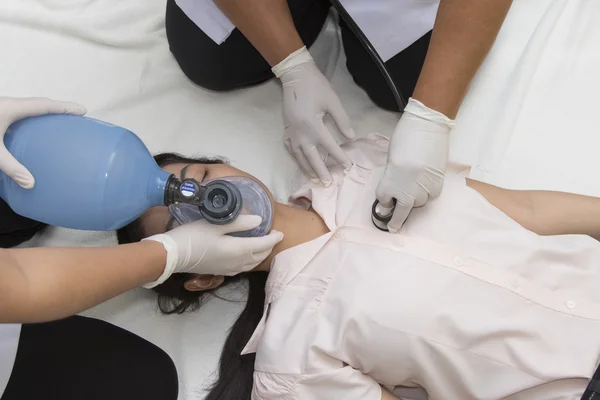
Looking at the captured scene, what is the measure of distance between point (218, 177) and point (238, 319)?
387 mm

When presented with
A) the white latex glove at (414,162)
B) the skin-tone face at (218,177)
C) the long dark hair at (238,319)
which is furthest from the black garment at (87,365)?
the white latex glove at (414,162)

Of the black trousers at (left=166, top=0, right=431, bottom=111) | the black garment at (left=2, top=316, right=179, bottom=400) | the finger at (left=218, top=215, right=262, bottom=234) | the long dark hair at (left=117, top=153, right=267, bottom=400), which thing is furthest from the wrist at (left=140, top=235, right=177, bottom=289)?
the black trousers at (left=166, top=0, right=431, bottom=111)

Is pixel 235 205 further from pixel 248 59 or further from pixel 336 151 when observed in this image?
pixel 248 59

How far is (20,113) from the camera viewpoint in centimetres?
111

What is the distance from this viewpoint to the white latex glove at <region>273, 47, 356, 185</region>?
150cm

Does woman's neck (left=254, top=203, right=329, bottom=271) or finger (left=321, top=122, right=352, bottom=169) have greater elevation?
finger (left=321, top=122, right=352, bottom=169)

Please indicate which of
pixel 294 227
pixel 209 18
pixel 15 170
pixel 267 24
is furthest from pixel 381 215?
pixel 209 18

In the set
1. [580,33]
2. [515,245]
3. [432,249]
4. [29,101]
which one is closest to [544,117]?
[580,33]

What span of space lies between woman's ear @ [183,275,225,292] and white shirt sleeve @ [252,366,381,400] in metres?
0.28

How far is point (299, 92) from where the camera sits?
5.01ft

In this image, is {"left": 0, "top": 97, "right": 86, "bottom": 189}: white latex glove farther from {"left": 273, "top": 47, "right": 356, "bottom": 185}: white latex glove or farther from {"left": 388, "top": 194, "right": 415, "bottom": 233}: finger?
{"left": 388, "top": 194, "right": 415, "bottom": 233}: finger

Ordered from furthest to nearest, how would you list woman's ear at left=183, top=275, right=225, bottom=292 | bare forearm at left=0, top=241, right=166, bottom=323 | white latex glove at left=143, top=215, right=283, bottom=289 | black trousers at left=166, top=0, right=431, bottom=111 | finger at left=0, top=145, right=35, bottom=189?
black trousers at left=166, top=0, right=431, bottom=111
woman's ear at left=183, top=275, right=225, bottom=292
white latex glove at left=143, top=215, right=283, bottom=289
finger at left=0, top=145, right=35, bottom=189
bare forearm at left=0, top=241, right=166, bottom=323

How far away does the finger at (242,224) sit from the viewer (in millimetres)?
1190

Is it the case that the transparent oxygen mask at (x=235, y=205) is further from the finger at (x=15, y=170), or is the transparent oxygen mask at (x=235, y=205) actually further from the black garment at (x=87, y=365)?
the black garment at (x=87, y=365)
